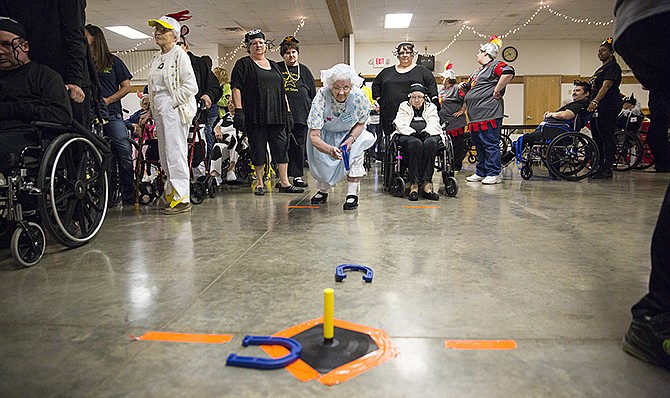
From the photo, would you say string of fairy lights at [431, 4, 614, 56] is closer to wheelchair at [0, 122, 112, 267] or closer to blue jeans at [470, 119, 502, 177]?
blue jeans at [470, 119, 502, 177]

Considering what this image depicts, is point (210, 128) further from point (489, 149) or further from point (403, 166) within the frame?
point (489, 149)

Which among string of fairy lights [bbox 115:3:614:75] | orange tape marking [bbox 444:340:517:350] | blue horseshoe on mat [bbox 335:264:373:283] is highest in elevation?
string of fairy lights [bbox 115:3:614:75]

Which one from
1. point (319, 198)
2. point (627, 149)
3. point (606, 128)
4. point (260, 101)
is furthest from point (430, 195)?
point (627, 149)

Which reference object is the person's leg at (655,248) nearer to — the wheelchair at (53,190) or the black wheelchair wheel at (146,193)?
the wheelchair at (53,190)

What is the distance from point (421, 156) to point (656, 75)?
103 inches

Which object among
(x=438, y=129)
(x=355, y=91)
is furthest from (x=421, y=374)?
(x=438, y=129)

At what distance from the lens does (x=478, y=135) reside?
4953 millimetres

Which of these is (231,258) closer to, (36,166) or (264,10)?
(36,166)

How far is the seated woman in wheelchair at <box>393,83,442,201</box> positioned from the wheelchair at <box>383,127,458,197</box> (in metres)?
0.07

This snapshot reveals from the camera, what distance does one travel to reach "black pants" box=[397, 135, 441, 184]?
12.5ft

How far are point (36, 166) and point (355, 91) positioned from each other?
1960 millimetres

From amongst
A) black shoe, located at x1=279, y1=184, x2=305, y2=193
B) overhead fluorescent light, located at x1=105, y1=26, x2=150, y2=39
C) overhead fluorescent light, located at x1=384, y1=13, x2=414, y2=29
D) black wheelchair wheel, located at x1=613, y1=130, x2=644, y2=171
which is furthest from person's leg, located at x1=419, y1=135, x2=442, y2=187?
overhead fluorescent light, located at x1=105, y1=26, x2=150, y2=39

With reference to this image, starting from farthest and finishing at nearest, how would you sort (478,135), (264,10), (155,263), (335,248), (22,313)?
(264,10) → (478,135) → (335,248) → (155,263) → (22,313)

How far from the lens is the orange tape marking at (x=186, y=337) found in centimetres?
126
